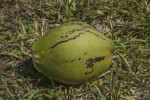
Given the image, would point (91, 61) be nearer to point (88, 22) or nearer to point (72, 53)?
point (72, 53)

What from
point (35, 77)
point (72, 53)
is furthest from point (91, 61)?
point (35, 77)

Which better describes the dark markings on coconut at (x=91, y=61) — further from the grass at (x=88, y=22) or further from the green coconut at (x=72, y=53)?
the grass at (x=88, y=22)

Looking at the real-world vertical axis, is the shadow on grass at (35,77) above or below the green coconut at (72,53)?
below

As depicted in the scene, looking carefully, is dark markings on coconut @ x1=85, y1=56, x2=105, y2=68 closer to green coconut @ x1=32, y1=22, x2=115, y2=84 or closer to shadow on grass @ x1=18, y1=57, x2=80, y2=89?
green coconut @ x1=32, y1=22, x2=115, y2=84

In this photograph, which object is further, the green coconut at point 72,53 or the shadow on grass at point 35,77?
the shadow on grass at point 35,77

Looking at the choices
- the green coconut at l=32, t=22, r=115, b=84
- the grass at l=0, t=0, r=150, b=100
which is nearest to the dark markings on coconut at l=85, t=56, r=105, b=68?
the green coconut at l=32, t=22, r=115, b=84

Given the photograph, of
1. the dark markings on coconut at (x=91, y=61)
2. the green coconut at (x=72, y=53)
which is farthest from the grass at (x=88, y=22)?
the dark markings on coconut at (x=91, y=61)

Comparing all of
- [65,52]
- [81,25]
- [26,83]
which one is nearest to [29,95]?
[26,83]

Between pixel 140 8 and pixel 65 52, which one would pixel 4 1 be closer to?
pixel 65 52
